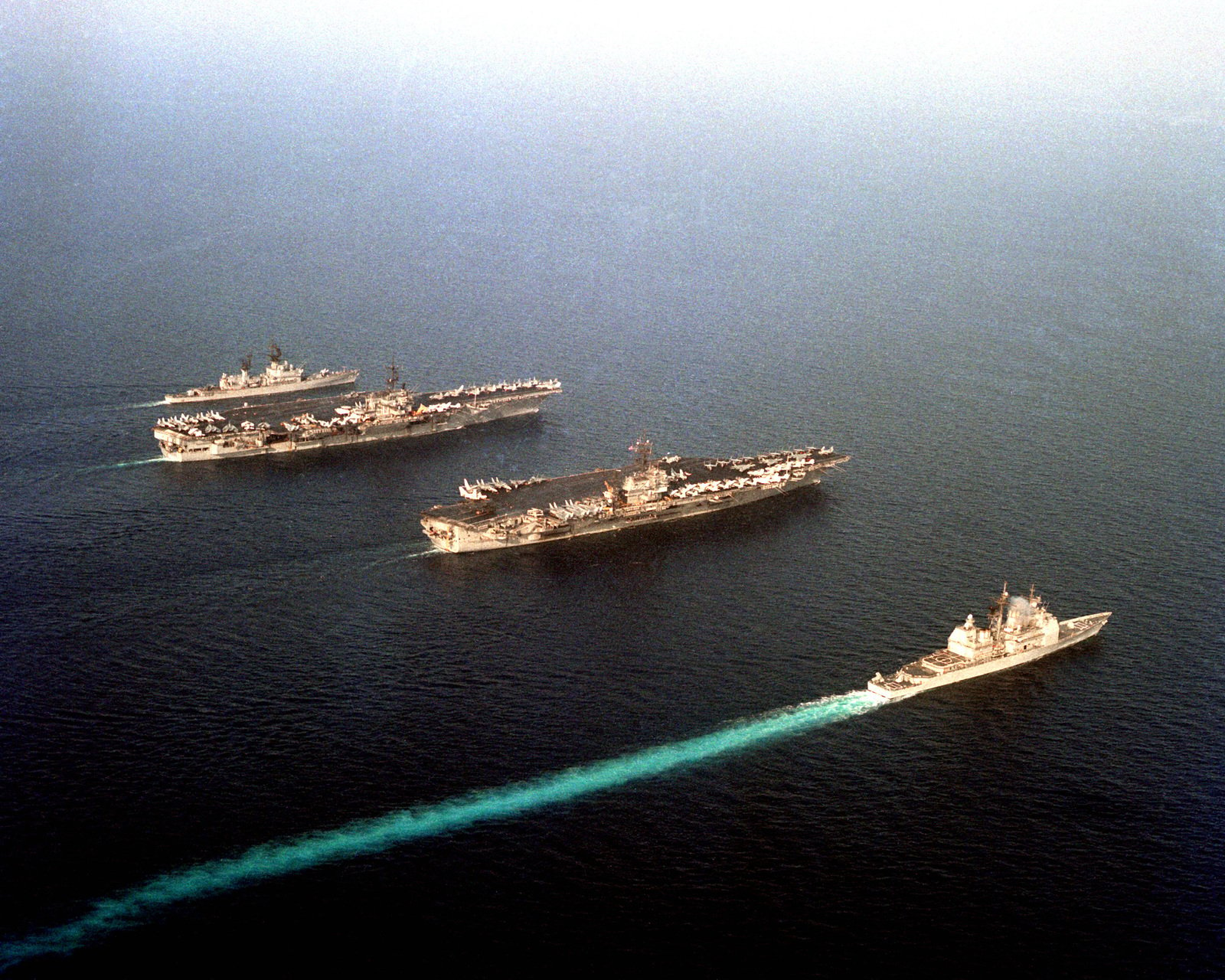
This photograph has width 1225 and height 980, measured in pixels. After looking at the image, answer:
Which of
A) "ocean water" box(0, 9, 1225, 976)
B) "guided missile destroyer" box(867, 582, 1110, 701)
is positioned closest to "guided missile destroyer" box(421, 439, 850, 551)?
"ocean water" box(0, 9, 1225, 976)

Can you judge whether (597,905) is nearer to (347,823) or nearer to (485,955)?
(485,955)

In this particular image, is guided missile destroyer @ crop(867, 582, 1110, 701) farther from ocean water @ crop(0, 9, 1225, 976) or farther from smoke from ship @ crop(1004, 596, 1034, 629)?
ocean water @ crop(0, 9, 1225, 976)

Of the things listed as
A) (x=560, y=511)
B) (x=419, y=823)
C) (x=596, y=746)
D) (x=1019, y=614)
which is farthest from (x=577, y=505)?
(x=419, y=823)

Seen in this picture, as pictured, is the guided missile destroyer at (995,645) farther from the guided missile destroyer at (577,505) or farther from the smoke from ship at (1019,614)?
the guided missile destroyer at (577,505)

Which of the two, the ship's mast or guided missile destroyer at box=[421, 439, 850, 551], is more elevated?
guided missile destroyer at box=[421, 439, 850, 551]

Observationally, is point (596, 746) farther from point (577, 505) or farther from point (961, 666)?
point (577, 505)

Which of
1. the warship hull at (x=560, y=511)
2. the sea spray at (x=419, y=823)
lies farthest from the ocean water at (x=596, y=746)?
the warship hull at (x=560, y=511)
